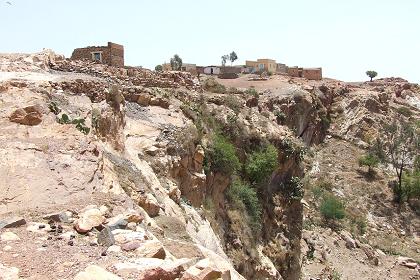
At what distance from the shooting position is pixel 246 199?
16.7 metres

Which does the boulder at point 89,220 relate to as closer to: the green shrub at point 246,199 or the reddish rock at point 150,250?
the reddish rock at point 150,250

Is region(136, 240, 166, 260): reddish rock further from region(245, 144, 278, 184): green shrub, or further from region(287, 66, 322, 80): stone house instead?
region(287, 66, 322, 80): stone house

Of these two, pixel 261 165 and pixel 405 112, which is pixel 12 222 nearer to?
pixel 261 165

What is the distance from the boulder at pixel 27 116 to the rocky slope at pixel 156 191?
2 cm

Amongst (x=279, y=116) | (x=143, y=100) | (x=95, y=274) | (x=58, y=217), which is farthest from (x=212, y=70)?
(x=95, y=274)

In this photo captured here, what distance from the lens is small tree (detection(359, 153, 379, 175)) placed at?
34.4m

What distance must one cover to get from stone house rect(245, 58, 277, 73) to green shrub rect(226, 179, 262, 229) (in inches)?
1337

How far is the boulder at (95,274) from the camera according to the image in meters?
4.38

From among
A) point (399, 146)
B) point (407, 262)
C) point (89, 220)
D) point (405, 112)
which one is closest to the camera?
point (89, 220)

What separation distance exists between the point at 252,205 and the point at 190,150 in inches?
143

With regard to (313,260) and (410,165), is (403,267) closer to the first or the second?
(313,260)

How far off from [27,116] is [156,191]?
3356mm

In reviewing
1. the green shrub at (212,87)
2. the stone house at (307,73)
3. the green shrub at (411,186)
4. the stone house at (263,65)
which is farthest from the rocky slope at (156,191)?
the stone house at (263,65)

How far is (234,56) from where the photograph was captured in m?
61.4
